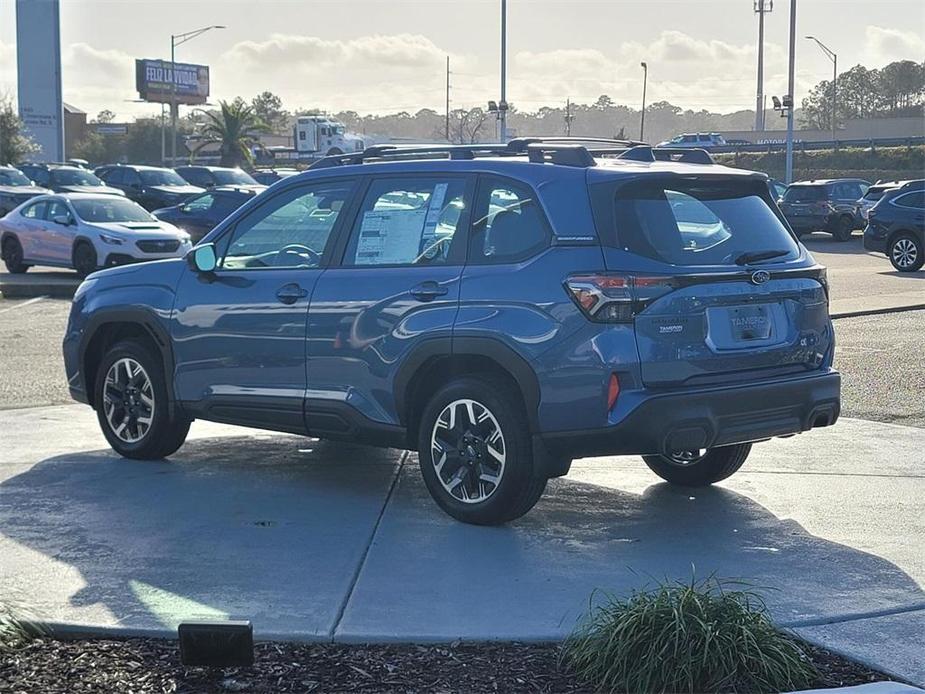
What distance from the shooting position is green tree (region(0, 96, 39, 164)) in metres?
58.3

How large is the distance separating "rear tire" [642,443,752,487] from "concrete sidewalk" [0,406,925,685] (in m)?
0.10

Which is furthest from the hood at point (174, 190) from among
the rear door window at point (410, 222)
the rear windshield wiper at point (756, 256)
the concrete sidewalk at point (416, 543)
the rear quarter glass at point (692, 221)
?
the rear windshield wiper at point (756, 256)

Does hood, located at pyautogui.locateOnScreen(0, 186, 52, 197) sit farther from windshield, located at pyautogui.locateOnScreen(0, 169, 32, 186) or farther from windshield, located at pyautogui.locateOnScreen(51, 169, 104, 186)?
windshield, located at pyautogui.locateOnScreen(51, 169, 104, 186)

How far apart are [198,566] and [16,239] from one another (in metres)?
18.3

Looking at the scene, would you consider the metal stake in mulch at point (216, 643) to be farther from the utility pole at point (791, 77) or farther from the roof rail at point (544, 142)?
the utility pole at point (791, 77)

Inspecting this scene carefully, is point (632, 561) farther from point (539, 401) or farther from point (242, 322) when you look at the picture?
point (242, 322)

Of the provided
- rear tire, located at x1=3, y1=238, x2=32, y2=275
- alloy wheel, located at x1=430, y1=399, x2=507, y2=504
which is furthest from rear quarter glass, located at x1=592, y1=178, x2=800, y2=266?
rear tire, located at x1=3, y1=238, x2=32, y2=275

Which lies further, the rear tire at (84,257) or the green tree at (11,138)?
the green tree at (11,138)

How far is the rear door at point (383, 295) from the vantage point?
676 centimetres

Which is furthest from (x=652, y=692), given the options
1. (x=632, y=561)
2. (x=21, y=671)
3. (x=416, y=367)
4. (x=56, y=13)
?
(x=56, y=13)

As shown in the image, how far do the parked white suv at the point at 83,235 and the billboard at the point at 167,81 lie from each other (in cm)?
8239

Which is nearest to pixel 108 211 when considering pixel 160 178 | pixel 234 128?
pixel 160 178

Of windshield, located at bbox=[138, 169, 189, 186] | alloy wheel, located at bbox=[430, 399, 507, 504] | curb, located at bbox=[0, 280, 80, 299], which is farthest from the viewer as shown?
windshield, located at bbox=[138, 169, 189, 186]

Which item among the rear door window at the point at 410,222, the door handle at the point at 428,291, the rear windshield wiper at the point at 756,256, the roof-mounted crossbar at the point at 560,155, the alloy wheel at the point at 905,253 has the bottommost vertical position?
the alloy wheel at the point at 905,253
